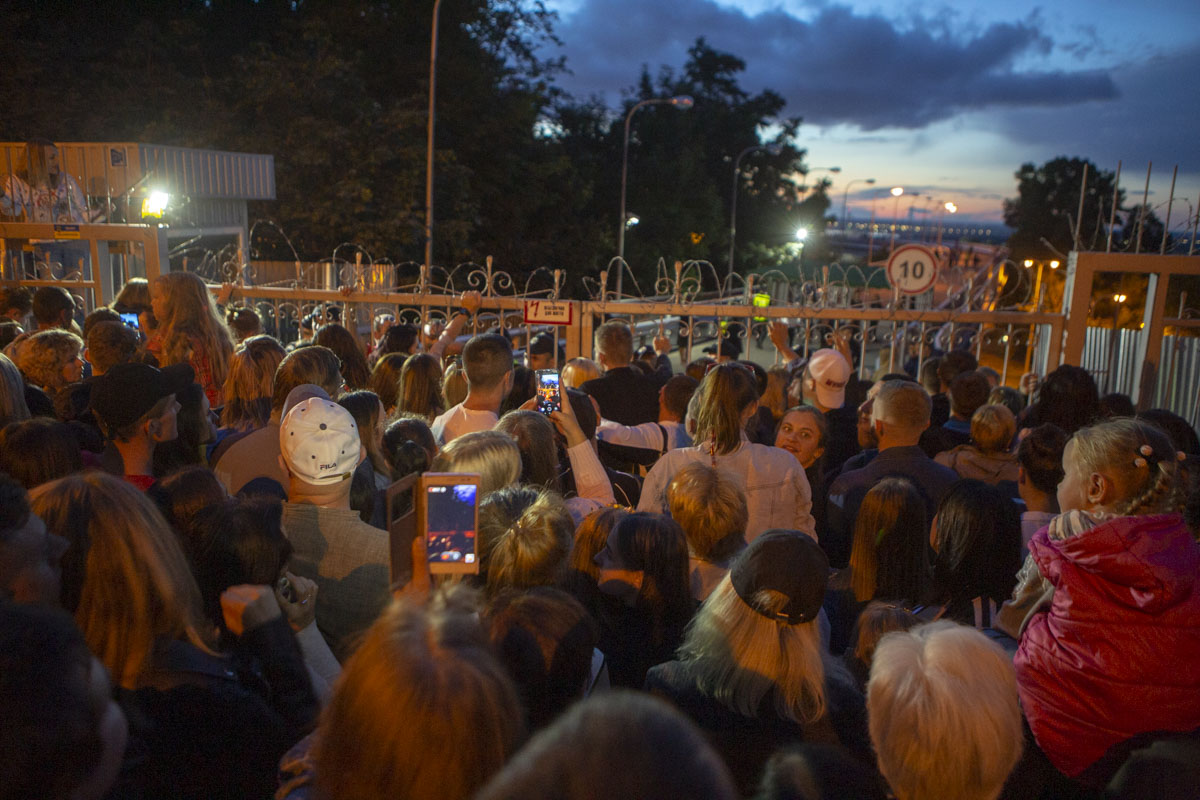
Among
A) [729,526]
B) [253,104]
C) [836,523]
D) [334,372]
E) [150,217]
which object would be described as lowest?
[836,523]

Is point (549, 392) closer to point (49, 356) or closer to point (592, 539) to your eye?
point (592, 539)

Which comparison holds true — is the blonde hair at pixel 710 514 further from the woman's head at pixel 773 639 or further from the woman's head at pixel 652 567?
the woman's head at pixel 773 639

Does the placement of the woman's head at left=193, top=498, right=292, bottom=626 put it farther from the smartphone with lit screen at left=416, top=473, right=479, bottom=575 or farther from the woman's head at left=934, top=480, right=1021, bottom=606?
the woman's head at left=934, top=480, right=1021, bottom=606

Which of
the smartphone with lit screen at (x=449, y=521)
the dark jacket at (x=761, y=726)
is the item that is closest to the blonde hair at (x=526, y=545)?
the smartphone with lit screen at (x=449, y=521)

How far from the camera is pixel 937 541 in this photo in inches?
125

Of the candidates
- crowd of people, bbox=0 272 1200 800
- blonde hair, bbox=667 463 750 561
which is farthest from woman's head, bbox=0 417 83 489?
blonde hair, bbox=667 463 750 561

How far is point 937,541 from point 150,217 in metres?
8.29

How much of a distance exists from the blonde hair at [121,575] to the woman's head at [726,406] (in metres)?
2.46

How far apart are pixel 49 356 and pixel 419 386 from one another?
6.96ft

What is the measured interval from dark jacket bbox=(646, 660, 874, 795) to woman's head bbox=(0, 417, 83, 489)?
2.30m

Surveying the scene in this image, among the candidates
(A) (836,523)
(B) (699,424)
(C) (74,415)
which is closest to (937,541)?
(A) (836,523)

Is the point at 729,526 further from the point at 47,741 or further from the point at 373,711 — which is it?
the point at 47,741

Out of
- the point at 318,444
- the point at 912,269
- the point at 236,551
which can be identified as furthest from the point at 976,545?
the point at 912,269

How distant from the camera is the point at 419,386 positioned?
480cm
